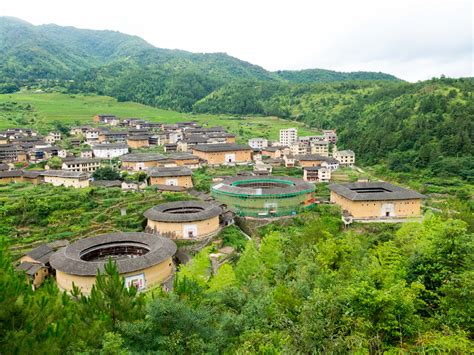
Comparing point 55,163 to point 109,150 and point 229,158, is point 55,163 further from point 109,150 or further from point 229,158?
point 229,158

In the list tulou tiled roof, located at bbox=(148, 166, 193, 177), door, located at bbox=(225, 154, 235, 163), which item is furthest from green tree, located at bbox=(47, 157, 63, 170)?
door, located at bbox=(225, 154, 235, 163)

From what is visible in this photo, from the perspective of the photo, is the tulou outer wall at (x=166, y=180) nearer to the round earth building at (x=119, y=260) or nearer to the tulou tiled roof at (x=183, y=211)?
the tulou tiled roof at (x=183, y=211)

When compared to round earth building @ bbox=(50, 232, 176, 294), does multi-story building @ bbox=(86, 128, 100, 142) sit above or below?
above

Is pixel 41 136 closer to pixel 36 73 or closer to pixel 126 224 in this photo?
pixel 126 224

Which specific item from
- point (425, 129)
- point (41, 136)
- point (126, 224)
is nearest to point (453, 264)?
point (126, 224)

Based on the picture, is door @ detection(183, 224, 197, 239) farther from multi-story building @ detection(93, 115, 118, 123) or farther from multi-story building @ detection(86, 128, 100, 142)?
multi-story building @ detection(93, 115, 118, 123)

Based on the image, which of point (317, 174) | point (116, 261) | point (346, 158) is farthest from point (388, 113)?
point (116, 261)

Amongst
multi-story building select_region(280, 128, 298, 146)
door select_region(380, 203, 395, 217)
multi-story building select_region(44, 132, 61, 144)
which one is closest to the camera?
door select_region(380, 203, 395, 217)
